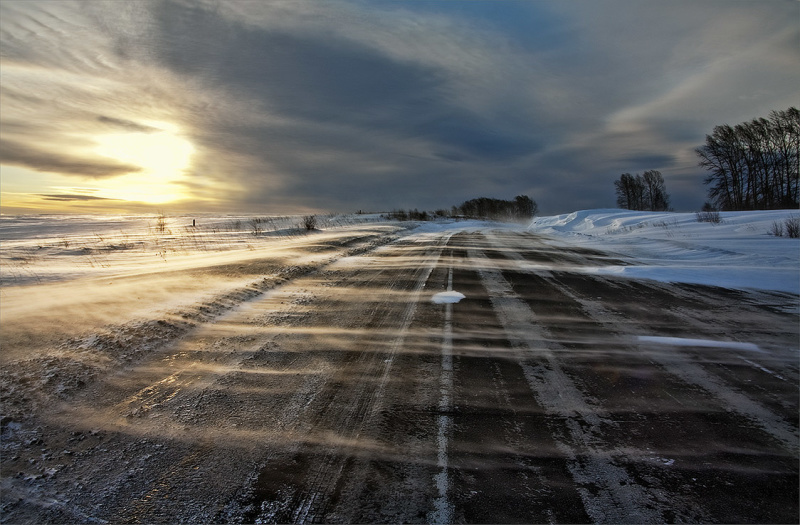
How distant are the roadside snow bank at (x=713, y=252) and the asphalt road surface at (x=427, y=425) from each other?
9.23 feet

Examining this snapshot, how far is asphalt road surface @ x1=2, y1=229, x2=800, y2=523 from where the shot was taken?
1.98m

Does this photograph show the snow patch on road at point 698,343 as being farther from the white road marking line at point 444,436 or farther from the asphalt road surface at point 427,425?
the white road marking line at point 444,436

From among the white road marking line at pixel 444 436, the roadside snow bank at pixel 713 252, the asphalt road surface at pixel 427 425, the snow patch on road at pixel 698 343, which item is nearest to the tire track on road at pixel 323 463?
the asphalt road surface at pixel 427 425

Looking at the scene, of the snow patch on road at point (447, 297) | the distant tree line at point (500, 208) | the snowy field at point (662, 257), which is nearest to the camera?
the snow patch on road at point (447, 297)

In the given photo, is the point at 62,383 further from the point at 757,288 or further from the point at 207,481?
the point at 757,288

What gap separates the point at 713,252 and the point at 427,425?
1194 centimetres

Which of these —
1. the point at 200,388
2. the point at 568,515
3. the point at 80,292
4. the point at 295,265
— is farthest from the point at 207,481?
the point at 295,265

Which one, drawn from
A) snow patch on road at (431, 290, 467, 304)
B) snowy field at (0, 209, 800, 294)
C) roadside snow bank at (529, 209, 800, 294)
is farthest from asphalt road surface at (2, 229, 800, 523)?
snowy field at (0, 209, 800, 294)

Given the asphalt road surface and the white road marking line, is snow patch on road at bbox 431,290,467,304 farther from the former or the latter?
the white road marking line

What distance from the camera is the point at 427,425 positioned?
8.71 ft

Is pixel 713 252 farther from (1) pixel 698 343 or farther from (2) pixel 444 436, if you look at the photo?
(2) pixel 444 436

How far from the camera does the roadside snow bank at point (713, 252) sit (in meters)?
7.55

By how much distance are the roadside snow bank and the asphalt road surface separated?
2.81 m

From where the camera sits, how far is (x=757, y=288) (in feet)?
22.2
